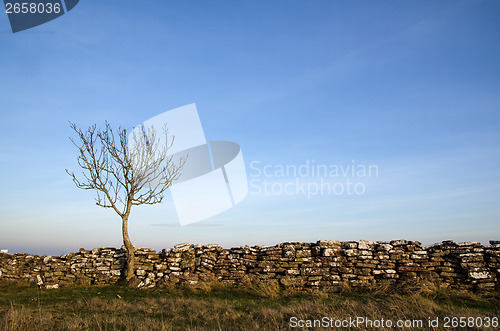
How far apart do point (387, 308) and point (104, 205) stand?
Answer: 13136 mm

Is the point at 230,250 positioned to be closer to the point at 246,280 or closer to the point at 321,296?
the point at 246,280

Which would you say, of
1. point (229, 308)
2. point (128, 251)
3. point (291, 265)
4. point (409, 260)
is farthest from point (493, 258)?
point (128, 251)

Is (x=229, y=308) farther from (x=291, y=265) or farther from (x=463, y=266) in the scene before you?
(x=463, y=266)

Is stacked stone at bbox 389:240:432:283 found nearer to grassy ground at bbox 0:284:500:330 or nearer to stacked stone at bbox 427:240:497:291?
stacked stone at bbox 427:240:497:291

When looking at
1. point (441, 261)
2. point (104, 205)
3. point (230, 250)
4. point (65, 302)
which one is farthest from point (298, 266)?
point (104, 205)

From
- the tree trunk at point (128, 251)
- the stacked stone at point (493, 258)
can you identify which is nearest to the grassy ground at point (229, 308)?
the tree trunk at point (128, 251)

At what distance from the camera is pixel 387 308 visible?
8875mm

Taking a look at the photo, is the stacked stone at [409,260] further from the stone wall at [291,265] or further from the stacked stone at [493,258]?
the stacked stone at [493,258]

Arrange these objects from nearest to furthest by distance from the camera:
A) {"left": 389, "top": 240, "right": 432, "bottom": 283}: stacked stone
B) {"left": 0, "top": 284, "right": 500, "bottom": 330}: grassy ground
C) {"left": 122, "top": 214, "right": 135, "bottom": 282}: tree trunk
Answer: {"left": 0, "top": 284, "right": 500, "bottom": 330}: grassy ground < {"left": 389, "top": 240, "right": 432, "bottom": 283}: stacked stone < {"left": 122, "top": 214, "right": 135, "bottom": 282}: tree trunk

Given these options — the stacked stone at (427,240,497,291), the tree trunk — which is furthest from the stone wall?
the tree trunk

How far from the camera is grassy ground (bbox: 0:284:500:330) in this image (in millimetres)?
7492

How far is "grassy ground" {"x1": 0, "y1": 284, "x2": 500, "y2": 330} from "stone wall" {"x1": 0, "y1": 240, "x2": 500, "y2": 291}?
81cm

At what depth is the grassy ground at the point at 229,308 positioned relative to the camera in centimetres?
749

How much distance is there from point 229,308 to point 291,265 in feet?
15.1
